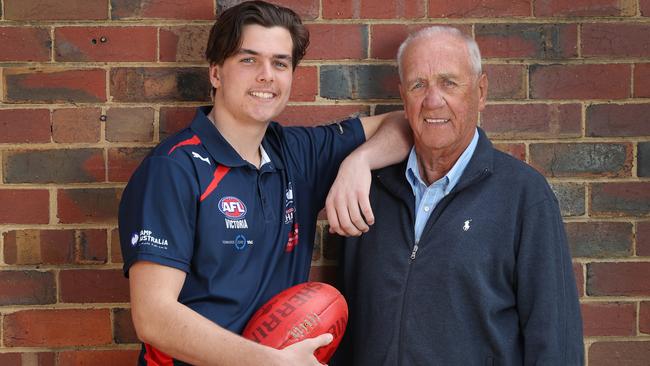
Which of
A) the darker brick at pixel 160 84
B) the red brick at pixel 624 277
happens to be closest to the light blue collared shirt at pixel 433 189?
the red brick at pixel 624 277

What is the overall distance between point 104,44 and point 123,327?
104 cm

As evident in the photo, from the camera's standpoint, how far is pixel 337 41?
295cm

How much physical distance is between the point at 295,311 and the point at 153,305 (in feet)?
1.37

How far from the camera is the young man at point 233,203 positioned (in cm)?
231

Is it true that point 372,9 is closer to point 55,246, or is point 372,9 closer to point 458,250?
point 458,250

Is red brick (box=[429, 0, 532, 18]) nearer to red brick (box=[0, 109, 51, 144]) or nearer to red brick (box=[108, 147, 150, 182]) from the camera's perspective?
red brick (box=[108, 147, 150, 182])

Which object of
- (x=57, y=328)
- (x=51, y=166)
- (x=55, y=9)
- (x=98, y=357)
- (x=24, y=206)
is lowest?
(x=98, y=357)

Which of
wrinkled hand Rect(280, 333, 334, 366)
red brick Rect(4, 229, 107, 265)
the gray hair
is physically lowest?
wrinkled hand Rect(280, 333, 334, 366)

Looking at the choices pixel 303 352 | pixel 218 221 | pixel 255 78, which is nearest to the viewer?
pixel 303 352

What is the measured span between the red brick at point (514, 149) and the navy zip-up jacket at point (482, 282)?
1.10ft

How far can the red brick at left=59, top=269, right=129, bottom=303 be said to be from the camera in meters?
2.93

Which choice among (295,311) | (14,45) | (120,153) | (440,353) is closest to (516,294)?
(440,353)

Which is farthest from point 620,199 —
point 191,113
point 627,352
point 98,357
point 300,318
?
point 98,357

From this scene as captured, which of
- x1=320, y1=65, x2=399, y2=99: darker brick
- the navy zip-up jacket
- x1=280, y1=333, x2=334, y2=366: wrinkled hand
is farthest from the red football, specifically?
x1=320, y1=65, x2=399, y2=99: darker brick
